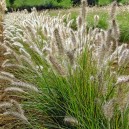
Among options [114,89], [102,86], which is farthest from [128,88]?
[102,86]

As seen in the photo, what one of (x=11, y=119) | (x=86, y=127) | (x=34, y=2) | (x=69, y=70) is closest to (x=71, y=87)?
(x=69, y=70)

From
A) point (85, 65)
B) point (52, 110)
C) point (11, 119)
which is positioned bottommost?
point (11, 119)

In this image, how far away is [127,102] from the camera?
3.22 m

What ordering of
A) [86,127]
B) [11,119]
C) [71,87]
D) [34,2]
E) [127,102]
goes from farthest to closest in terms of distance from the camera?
1. [34,2]
2. [11,119]
3. [71,87]
4. [86,127]
5. [127,102]

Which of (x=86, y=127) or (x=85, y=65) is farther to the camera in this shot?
(x=85, y=65)

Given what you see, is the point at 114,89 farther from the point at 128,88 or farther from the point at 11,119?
the point at 11,119

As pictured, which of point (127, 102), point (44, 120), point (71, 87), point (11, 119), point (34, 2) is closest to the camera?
point (127, 102)

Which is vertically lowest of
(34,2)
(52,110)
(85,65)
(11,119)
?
(34,2)

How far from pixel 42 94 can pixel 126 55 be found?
849 mm

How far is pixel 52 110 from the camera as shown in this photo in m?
3.89

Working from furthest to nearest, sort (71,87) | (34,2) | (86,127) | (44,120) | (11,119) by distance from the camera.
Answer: (34,2) < (11,119) < (44,120) < (71,87) < (86,127)

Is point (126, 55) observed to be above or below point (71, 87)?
above

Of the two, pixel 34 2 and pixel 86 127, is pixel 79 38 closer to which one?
pixel 86 127

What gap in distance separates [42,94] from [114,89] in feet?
1.93
